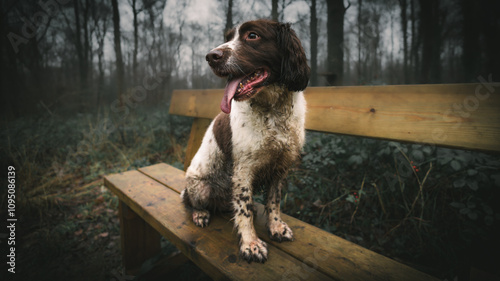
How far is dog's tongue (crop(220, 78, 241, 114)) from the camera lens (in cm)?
121

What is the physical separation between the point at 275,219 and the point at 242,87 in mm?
932

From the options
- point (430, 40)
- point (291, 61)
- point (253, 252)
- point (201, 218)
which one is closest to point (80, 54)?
point (201, 218)

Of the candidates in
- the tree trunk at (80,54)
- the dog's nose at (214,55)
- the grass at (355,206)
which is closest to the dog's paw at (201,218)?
the dog's nose at (214,55)

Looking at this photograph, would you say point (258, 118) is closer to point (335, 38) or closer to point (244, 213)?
point (244, 213)

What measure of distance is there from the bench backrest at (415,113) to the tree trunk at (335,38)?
8.86 ft

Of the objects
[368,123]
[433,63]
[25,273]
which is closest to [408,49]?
[433,63]

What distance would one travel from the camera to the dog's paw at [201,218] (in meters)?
1.60

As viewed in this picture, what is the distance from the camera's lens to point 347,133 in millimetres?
1663

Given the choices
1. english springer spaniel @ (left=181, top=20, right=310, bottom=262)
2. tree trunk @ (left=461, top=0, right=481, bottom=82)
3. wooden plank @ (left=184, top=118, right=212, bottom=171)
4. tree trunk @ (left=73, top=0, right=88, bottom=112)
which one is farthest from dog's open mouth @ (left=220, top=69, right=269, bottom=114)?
tree trunk @ (left=73, top=0, right=88, bottom=112)

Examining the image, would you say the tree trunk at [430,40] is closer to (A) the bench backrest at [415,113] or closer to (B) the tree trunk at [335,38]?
(B) the tree trunk at [335,38]

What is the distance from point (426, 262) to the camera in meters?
2.04

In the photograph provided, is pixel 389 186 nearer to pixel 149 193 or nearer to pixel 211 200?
pixel 211 200

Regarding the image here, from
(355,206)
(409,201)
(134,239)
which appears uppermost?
(409,201)

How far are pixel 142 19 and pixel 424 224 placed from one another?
32.3 feet
